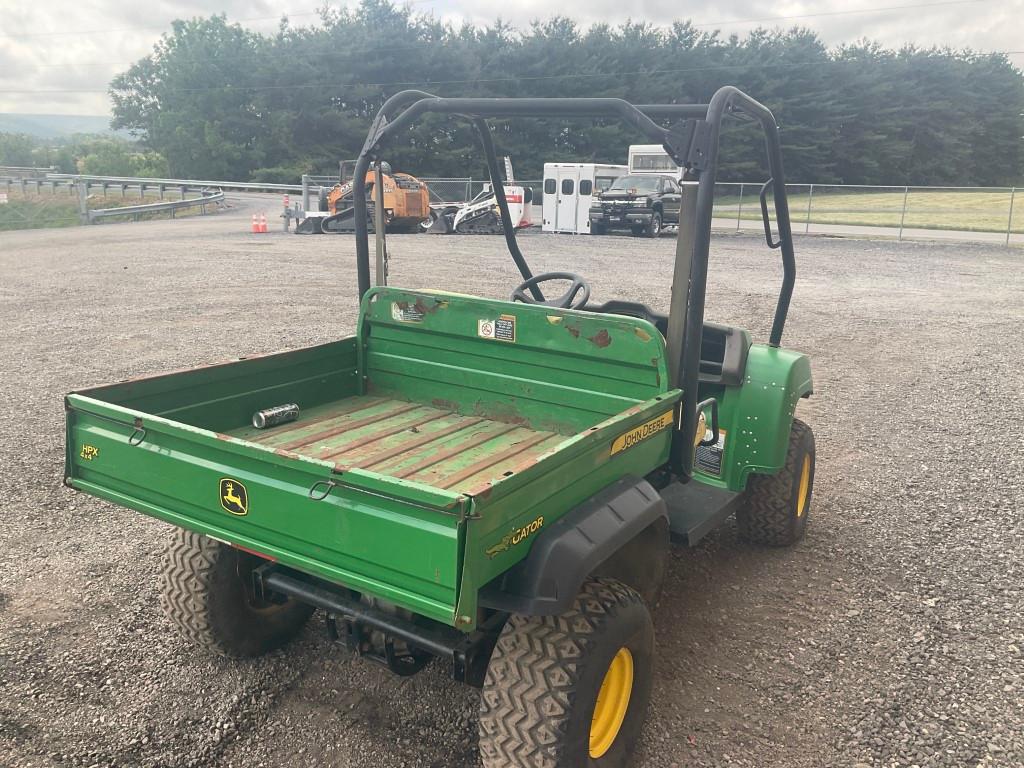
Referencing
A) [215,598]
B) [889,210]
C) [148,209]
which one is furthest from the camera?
[889,210]

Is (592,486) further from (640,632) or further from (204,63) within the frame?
(204,63)

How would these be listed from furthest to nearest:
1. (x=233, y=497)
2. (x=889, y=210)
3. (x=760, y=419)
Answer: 1. (x=889, y=210)
2. (x=760, y=419)
3. (x=233, y=497)

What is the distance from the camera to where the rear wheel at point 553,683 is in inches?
89.5

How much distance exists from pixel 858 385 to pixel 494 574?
633cm

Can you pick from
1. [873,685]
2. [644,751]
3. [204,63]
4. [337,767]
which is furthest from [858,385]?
[204,63]

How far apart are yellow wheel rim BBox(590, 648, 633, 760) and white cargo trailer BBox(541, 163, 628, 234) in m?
22.0

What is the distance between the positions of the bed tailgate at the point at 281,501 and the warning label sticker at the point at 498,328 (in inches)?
Answer: 61.2

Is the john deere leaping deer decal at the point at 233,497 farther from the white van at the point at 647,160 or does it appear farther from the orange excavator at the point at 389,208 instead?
the white van at the point at 647,160

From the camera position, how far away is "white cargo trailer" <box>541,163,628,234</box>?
23766 mm

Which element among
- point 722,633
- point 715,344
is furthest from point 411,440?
point 715,344

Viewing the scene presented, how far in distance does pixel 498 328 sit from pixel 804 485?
1913mm

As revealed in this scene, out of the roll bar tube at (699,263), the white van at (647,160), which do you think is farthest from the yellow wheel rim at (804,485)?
the white van at (647,160)

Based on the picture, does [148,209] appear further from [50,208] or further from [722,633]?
[722,633]

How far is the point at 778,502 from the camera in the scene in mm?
4117
